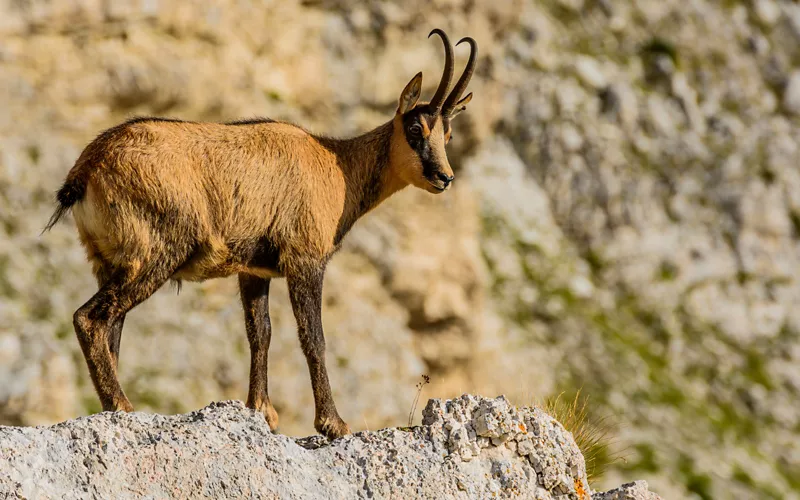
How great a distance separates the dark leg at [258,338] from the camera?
420 inches

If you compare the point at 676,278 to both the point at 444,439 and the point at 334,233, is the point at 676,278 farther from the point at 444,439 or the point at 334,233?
the point at 444,439

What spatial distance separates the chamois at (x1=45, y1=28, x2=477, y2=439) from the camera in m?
9.51

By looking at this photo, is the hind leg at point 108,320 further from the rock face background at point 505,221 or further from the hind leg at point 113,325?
the rock face background at point 505,221

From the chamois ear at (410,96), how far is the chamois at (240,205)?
2 cm

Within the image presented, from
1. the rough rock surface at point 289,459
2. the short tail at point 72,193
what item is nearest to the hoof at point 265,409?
the rough rock surface at point 289,459

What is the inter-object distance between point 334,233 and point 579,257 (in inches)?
690

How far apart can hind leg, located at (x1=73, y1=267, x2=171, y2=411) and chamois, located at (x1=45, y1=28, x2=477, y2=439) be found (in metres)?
0.01

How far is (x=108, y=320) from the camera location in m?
9.41

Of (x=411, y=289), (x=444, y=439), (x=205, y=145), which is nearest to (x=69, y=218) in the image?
(x=411, y=289)

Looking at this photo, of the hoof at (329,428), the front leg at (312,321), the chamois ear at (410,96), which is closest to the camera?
the hoof at (329,428)

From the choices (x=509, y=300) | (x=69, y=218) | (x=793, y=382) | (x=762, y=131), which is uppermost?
(x=762, y=131)

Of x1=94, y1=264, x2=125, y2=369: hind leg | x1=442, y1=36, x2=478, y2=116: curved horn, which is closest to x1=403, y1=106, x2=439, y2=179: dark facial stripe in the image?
x1=442, y1=36, x2=478, y2=116: curved horn

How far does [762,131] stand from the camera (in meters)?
29.5

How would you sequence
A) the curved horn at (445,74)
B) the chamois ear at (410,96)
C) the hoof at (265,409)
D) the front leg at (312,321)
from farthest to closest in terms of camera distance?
the chamois ear at (410,96), the curved horn at (445,74), the hoof at (265,409), the front leg at (312,321)
